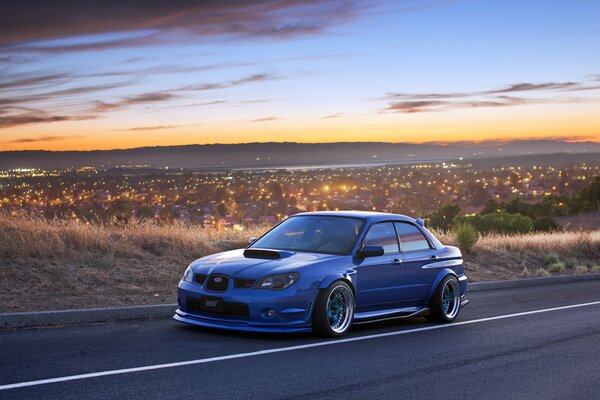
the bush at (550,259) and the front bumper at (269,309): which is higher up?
the front bumper at (269,309)

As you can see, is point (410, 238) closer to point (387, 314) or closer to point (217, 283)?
point (387, 314)

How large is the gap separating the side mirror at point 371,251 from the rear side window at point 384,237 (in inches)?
13.2

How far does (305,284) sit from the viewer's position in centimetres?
1058

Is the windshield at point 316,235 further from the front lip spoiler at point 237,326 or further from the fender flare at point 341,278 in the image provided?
the front lip spoiler at point 237,326

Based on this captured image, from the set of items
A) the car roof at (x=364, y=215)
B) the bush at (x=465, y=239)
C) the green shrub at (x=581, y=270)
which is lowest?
the green shrub at (x=581, y=270)

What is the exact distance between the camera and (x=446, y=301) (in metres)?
13.0

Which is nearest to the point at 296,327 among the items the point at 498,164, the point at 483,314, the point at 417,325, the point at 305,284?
the point at 305,284

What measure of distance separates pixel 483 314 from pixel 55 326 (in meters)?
6.73

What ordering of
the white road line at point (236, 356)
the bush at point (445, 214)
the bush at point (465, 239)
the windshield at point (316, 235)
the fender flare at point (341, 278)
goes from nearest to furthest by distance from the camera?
the white road line at point (236, 356) → the fender flare at point (341, 278) → the windshield at point (316, 235) → the bush at point (465, 239) → the bush at point (445, 214)

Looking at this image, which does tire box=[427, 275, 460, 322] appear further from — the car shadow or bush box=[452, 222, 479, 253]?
bush box=[452, 222, 479, 253]

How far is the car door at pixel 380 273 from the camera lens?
37.5 ft

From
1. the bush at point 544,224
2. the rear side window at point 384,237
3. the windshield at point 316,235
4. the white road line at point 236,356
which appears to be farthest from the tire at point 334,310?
the bush at point 544,224

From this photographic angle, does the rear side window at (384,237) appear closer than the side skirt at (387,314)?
No

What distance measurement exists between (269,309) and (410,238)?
3.05 metres
